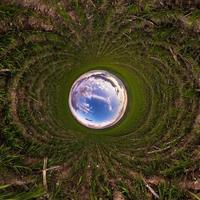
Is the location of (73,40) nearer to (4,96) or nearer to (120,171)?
(4,96)

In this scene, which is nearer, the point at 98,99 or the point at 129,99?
the point at 98,99

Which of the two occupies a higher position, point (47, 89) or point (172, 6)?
point (172, 6)

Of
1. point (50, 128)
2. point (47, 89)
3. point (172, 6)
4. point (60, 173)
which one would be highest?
point (172, 6)

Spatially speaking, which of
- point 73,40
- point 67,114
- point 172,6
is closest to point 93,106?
point 67,114
